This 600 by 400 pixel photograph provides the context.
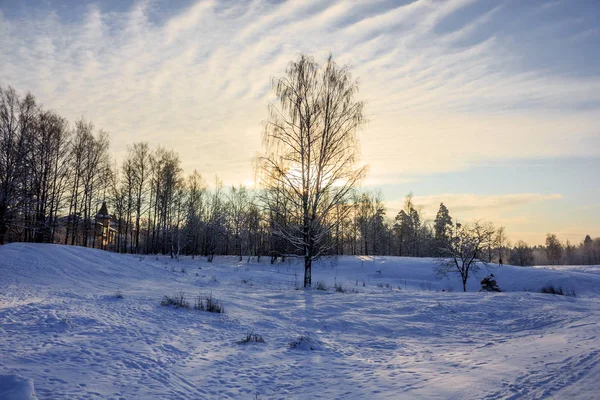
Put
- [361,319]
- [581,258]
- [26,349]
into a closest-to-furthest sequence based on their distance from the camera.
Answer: [26,349] < [361,319] < [581,258]

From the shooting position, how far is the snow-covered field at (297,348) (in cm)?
378

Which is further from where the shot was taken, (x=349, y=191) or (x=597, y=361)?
(x=349, y=191)

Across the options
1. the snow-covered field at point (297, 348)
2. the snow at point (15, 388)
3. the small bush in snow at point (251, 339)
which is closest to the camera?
the snow at point (15, 388)

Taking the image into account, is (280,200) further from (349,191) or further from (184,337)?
(184,337)

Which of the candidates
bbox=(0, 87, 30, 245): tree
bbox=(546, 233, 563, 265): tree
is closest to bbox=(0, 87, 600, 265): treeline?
bbox=(0, 87, 30, 245): tree

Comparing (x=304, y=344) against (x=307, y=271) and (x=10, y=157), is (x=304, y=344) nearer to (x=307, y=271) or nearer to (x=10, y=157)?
(x=307, y=271)

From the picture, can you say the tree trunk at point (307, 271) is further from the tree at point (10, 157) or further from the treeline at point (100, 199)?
the tree at point (10, 157)

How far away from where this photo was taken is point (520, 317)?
834 centimetres

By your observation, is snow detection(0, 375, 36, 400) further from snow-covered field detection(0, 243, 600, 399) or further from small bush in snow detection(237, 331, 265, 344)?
small bush in snow detection(237, 331, 265, 344)

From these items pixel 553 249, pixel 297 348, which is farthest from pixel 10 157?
pixel 553 249

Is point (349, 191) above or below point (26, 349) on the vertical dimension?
above

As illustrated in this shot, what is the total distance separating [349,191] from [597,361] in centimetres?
1023

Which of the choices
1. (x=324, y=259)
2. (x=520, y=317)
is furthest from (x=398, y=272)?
(x=520, y=317)

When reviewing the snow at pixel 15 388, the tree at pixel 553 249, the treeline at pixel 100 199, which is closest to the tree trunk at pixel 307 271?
the treeline at pixel 100 199
